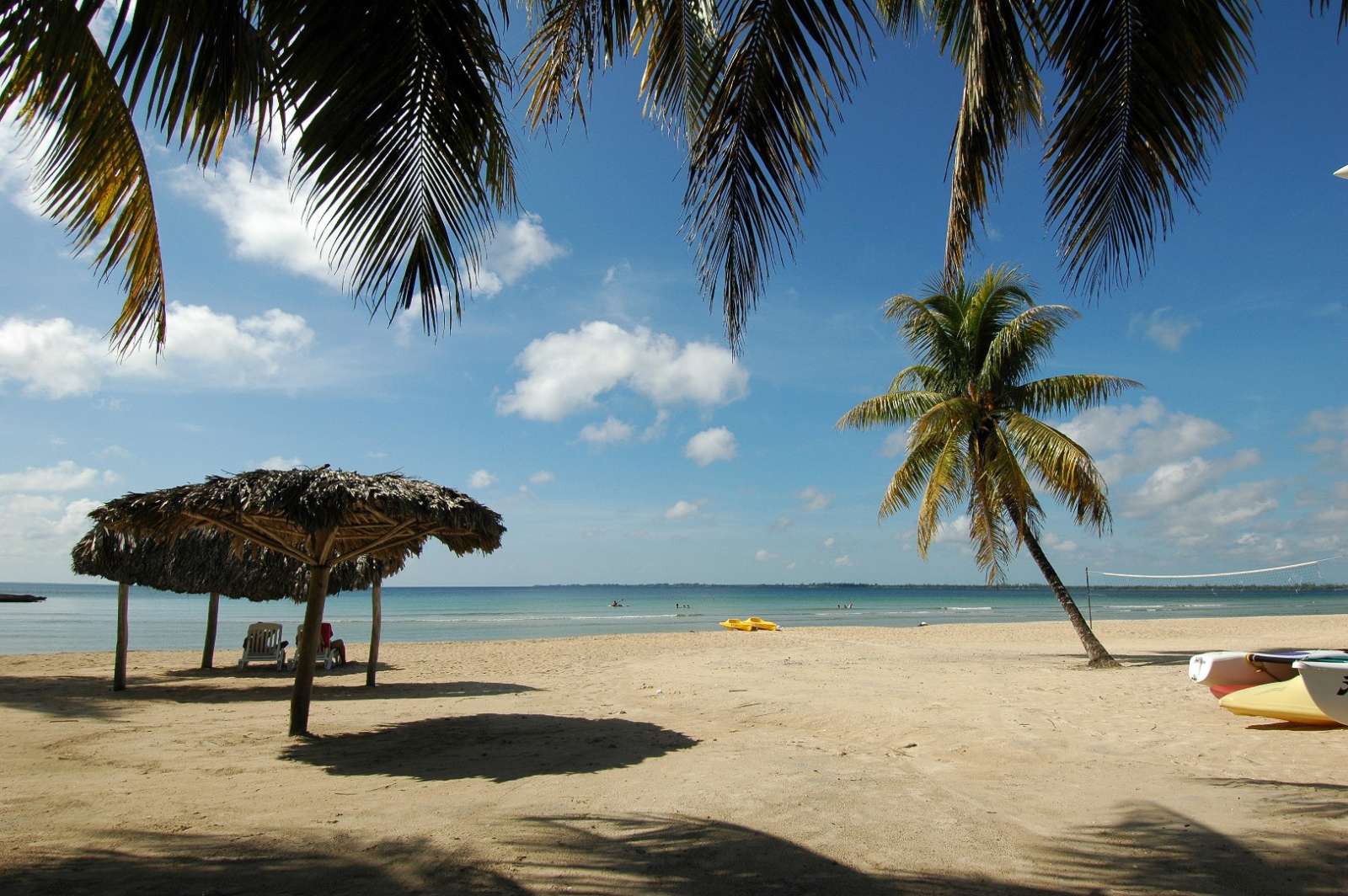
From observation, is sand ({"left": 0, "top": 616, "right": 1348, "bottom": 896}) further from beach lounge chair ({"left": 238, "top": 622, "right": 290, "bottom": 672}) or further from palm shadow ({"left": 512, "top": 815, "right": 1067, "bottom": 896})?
beach lounge chair ({"left": 238, "top": 622, "right": 290, "bottom": 672})

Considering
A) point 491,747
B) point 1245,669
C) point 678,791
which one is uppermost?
A: point 1245,669

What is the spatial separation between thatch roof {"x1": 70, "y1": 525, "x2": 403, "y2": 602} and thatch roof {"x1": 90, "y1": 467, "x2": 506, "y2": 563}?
10.2 feet

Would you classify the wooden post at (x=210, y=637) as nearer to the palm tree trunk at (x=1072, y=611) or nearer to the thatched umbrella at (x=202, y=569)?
the thatched umbrella at (x=202, y=569)

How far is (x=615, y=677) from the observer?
11008 mm

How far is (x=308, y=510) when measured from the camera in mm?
5680

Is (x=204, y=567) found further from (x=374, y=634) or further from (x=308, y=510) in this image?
(x=308, y=510)

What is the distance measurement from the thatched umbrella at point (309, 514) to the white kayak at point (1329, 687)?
Answer: 21.0 ft

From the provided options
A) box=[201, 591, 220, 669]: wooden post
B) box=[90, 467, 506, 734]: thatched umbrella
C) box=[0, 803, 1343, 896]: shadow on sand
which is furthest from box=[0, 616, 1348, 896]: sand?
box=[201, 591, 220, 669]: wooden post

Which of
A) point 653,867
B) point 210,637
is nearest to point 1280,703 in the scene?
point 653,867

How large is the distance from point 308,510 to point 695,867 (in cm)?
390

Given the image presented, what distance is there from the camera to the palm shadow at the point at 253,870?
2.97 metres

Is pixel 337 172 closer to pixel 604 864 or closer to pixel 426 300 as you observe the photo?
pixel 426 300

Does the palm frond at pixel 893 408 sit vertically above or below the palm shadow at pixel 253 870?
above

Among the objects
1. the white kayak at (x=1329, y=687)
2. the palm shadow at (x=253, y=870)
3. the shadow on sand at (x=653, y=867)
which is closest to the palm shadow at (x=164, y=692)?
the palm shadow at (x=253, y=870)
